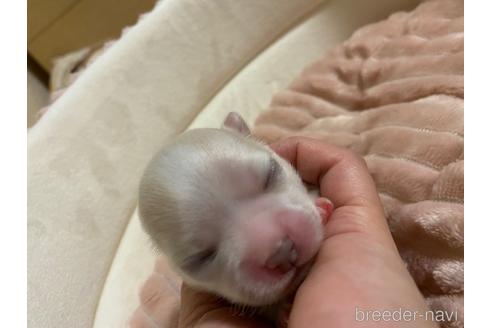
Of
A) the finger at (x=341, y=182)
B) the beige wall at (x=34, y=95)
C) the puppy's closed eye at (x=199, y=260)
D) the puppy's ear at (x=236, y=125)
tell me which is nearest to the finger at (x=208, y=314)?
the puppy's closed eye at (x=199, y=260)

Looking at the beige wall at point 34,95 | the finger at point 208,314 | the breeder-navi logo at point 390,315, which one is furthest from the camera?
the beige wall at point 34,95

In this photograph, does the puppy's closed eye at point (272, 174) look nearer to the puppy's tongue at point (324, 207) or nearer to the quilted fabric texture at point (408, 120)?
the puppy's tongue at point (324, 207)

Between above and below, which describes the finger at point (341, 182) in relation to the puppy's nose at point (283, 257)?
below

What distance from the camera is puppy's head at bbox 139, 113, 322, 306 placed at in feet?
3.61

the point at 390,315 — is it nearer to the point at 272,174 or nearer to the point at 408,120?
the point at 272,174

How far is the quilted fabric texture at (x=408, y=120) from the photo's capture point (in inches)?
50.5

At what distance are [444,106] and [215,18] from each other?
1083 mm

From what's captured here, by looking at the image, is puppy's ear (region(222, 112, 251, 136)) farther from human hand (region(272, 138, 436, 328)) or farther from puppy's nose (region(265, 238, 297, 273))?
puppy's nose (region(265, 238, 297, 273))

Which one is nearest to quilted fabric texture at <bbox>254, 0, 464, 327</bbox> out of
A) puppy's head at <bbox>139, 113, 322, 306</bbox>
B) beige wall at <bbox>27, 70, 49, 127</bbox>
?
puppy's head at <bbox>139, 113, 322, 306</bbox>

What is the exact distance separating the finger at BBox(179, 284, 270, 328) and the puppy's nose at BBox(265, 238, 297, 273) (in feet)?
0.62

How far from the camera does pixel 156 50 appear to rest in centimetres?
209

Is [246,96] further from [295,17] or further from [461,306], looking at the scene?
[461,306]

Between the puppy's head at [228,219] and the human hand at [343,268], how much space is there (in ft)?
0.22
